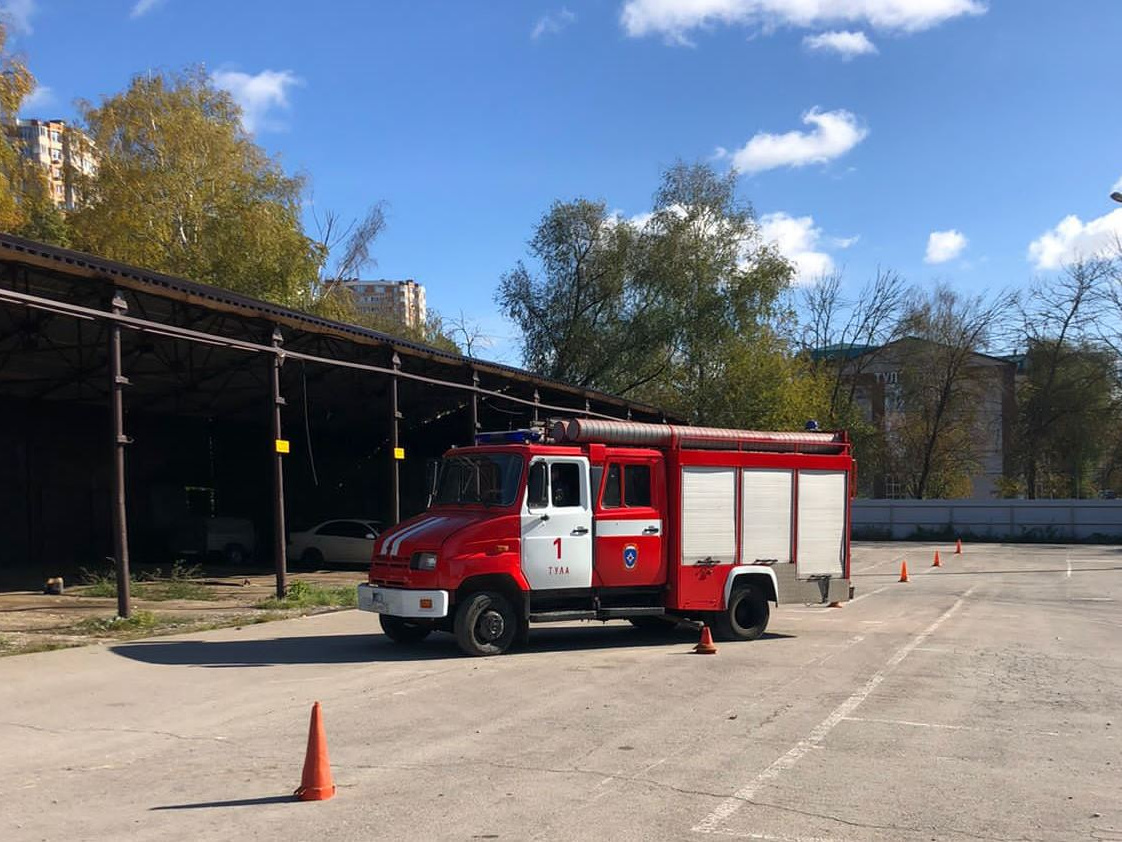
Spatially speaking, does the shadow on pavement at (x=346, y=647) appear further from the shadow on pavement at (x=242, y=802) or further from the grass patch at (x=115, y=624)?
the shadow on pavement at (x=242, y=802)

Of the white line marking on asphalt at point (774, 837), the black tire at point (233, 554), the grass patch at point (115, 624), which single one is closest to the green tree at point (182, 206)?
the black tire at point (233, 554)

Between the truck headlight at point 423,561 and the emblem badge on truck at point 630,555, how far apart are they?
9.07ft

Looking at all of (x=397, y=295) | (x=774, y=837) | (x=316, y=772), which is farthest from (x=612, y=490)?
(x=397, y=295)

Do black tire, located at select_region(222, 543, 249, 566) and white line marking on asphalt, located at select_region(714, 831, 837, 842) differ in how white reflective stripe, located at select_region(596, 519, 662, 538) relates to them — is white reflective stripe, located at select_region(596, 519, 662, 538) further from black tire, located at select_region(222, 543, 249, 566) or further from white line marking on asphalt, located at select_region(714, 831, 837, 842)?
black tire, located at select_region(222, 543, 249, 566)

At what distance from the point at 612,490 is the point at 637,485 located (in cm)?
42

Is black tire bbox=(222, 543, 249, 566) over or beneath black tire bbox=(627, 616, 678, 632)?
beneath

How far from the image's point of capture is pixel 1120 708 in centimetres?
924

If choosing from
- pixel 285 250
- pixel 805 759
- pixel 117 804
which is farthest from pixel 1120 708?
pixel 285 250

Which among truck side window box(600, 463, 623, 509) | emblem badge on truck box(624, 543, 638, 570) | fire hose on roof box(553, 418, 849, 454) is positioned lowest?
emblem badge on truck box(624, 543, 638, 570)

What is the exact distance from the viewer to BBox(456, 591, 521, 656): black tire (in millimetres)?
Answer: 11766

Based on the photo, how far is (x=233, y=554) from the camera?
30484mm

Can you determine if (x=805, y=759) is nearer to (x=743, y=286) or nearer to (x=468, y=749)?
(x=468, y=749)

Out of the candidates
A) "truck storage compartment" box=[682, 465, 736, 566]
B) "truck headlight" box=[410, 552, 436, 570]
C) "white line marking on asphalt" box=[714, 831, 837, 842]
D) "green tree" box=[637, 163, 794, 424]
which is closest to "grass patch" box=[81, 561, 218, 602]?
"truck headlight" box=[410, 552, 436, 570]

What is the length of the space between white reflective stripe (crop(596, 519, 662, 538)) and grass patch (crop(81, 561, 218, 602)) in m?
9.58
